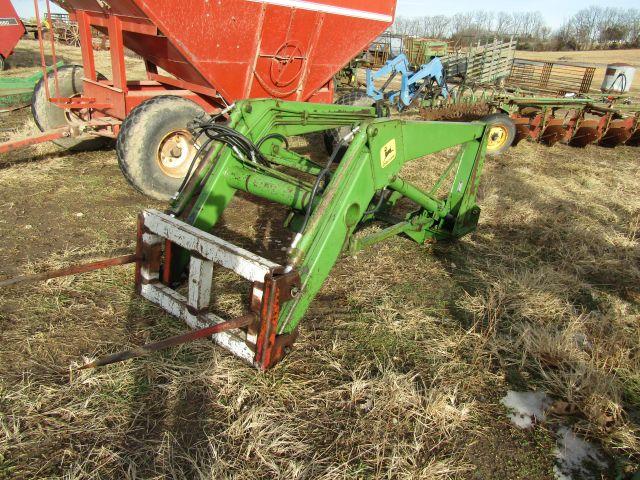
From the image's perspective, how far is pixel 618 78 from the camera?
12.4 meters

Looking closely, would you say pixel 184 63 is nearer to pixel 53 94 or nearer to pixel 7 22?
pixel 53 94

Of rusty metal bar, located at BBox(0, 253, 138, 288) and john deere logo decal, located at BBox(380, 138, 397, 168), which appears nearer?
rusty metal bar, located at BBox(0, 253, 138, 288)

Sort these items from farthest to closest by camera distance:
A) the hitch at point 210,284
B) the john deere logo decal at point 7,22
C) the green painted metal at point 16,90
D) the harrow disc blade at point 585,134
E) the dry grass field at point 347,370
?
1. the john deere logo decal at point 7,22
2. the harrow disc blade at point 585,134
3. the green painted metal at point 16,90
4. the hitch at point 210,284
5. the dry grass field at point 347,370

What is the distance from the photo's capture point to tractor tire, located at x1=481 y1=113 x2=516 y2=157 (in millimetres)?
8188

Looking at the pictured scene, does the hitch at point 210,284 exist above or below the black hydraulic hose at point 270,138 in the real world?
below

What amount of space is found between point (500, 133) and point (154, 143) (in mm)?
6120

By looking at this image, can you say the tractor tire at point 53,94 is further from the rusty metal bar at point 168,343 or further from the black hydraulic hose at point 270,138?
the rusty metal bar at point 168,343

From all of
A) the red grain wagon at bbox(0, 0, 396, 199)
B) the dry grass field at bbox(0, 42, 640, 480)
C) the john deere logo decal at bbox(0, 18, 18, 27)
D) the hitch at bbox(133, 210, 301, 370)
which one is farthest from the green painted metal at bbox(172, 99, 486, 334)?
the john deere logo decal at bbox(0, 18, 18, 27)

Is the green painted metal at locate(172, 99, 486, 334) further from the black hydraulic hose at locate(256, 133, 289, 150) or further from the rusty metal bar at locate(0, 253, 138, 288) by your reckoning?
the rusty metal bar at locate(0, 253, 138, 288)

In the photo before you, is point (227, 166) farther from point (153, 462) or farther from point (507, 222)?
point (507, 222)

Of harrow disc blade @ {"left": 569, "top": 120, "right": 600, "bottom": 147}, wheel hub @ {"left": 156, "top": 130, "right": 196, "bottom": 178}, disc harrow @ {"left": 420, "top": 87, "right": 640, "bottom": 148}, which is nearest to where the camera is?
wheel hub @ {"left": 156, "top": 130, "right": 196, "bottom": 178}

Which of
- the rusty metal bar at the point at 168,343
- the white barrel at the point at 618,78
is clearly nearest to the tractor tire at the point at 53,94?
the rusty metal bar at the point at 168,343

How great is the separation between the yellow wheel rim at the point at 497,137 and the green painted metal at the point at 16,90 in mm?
7448

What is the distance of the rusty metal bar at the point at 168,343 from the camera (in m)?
1.88
